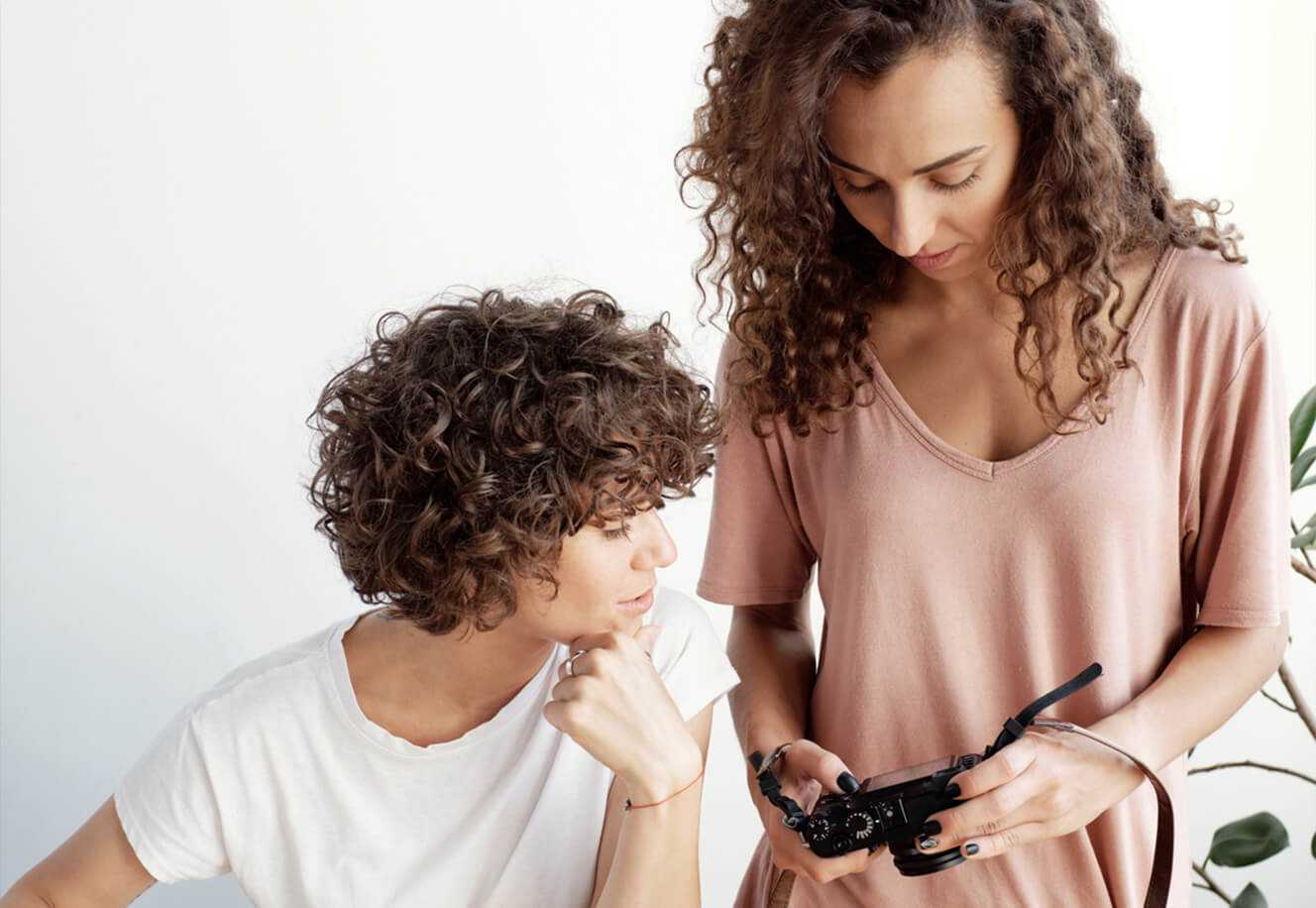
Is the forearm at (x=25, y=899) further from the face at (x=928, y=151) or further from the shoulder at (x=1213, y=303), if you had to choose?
the shoulder at (x=1213, y=303)

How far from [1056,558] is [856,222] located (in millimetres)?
373

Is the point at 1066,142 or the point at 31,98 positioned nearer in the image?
the point at 1066,142

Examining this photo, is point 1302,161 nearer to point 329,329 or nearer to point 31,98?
point 329,329

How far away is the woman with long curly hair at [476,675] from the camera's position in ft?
3.93

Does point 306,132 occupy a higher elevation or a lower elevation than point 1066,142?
higher

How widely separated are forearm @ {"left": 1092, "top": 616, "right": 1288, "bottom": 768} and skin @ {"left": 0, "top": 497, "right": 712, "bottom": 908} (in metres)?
0.37

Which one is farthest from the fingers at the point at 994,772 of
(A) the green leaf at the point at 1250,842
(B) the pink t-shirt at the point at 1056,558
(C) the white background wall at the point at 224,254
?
(C) the white background wall at the point at 224,254

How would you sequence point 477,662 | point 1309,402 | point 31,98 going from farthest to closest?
1. point 31,98
2. point 1309,402
3. point 477,662

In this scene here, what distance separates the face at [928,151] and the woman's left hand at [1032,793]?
0.42 m

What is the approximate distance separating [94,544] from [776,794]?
1291 millimetres

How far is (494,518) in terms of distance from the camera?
3.94 feet

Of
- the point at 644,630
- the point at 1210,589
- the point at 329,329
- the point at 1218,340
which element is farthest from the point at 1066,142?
the point at 329,329

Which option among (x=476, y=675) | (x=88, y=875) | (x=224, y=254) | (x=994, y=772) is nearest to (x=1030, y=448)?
(x=994, y=772)

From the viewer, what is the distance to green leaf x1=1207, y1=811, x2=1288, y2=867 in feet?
6.07
